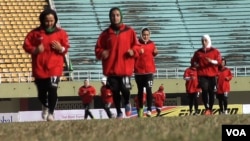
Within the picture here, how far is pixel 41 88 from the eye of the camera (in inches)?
497

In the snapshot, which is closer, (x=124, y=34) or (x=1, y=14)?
(x=124, y=34)

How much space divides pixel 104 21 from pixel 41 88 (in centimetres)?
2599

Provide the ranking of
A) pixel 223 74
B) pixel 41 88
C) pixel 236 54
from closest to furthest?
pixel 41 88 < pixel 223 74 < pixel 236 54

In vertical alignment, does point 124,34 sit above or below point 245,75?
above

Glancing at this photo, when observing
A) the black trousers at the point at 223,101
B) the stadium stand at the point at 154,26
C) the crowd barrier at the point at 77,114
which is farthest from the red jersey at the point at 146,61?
the stadium stand at the point at 154,26

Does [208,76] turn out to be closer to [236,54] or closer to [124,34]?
[124,34]

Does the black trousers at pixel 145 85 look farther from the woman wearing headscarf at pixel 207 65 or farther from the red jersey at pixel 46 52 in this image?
the red jersey at pixel 46 52

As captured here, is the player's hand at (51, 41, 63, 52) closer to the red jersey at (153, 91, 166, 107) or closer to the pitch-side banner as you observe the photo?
the red jersey at (153, 91, 166, 107)

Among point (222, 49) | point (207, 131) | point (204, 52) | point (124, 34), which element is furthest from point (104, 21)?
point (207, 131)

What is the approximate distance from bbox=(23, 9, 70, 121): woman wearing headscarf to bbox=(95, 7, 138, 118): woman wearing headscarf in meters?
0.91

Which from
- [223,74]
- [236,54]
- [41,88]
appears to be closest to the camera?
[41,88]

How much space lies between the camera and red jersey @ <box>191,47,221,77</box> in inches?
680

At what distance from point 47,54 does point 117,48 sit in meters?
1.37

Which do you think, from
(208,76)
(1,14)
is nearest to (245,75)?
(1,14)
